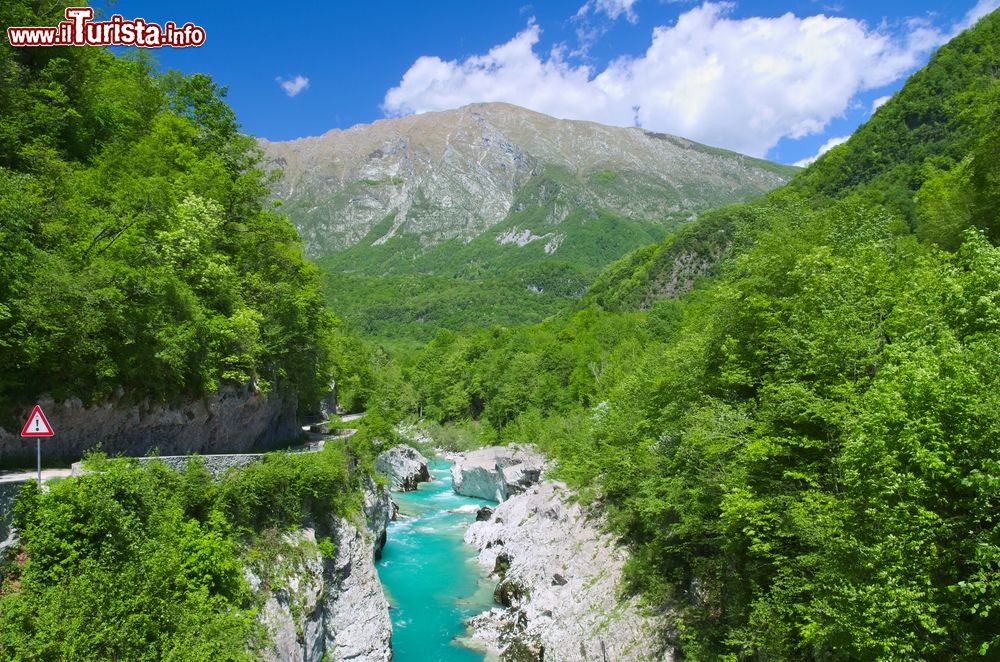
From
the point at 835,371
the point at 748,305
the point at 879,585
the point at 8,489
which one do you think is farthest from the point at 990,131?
the point at 8,489

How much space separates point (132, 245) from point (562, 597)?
802 inches

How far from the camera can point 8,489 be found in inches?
444

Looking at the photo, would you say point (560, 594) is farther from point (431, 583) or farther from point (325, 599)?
point (325, 599)

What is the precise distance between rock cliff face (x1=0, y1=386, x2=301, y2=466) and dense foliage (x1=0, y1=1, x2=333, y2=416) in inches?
20.2

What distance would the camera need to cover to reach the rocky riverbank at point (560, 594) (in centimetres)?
1942

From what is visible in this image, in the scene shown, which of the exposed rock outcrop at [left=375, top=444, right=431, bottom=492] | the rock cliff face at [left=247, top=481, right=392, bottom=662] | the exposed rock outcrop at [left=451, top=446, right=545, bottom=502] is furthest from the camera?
the exposed rock outcrop at [left=375, top=444, right=431, bottom=492]

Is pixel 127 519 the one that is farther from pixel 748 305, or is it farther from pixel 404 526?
pixel 404 526

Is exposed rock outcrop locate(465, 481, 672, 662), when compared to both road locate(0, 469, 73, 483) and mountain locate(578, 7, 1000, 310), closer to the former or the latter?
road locate(0, 469, 73, 483)

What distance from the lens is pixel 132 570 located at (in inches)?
461

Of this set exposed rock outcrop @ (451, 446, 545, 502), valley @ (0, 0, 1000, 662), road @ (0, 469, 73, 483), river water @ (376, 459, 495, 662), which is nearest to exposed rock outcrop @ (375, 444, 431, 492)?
exposed rock outcrop @ (451, 446, 545, 502)

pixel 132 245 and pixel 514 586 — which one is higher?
pixel 132 245

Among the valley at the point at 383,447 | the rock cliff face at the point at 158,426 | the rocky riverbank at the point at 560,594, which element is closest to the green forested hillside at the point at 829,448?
the valley at the point at 383,447

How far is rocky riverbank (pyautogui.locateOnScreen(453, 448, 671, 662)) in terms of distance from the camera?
1942 centimetres

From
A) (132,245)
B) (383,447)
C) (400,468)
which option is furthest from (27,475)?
(400,468)
